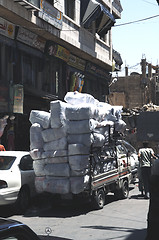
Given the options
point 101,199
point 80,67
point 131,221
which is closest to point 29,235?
point 131,221

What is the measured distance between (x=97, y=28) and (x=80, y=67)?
8.40 feet

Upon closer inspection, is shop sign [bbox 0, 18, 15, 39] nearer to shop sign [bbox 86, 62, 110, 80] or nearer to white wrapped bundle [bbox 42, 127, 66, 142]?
white wrapped bundle [bbox 42, 127, 66, 142]

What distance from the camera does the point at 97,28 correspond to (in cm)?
2436

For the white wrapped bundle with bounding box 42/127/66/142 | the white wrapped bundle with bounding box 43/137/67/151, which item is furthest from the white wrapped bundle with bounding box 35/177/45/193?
the white wrapped bundle with bounding box 42/127/66/142

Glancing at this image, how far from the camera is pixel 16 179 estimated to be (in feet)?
34.0

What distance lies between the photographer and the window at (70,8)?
2184cm

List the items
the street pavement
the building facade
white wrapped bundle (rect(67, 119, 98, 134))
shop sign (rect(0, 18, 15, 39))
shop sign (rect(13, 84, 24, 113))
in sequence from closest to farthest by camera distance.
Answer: the street pavement
white wrapped bundle (rect(67, 119, 98, 134))
shop sign (rect(0, 18, 15, 39))
the building facade
shop sign (rect(13, 84, 24, 113))

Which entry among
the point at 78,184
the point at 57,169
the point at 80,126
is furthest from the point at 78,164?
the point at 80,126

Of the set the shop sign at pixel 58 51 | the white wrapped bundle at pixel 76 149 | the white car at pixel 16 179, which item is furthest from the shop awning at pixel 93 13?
the white wrapped bundle at pixel 76 149

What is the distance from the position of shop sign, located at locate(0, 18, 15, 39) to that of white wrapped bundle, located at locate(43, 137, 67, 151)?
24.8 feet

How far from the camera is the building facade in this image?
1697cm

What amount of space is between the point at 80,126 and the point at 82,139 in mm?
332

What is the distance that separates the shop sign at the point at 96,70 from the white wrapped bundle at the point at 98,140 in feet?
47.3

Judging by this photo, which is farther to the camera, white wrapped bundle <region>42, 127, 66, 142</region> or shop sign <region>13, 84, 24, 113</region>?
shop sign <region>13, 84, 24, 113</region>
